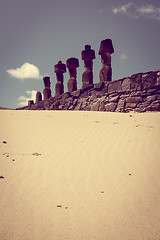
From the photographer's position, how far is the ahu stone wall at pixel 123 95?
7.95 m

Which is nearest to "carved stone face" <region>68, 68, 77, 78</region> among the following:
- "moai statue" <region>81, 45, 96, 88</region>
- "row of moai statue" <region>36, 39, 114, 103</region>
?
"row of moai statue" <region>36, 39, 114, 103</region>

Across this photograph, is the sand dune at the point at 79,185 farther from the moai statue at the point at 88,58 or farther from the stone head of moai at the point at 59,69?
the stone head of moai at the point at 59,69

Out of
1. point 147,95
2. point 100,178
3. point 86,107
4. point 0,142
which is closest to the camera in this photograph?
point 100,178

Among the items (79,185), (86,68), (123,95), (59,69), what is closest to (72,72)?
(86,68)

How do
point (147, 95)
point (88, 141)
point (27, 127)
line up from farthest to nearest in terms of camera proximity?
point (147, 95)
point (27, 127)
point (88, 141)

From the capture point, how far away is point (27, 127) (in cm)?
445

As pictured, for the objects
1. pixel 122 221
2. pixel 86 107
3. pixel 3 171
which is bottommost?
pixel 122 221

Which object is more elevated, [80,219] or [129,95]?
[129,95]

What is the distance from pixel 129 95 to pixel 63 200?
7627mm

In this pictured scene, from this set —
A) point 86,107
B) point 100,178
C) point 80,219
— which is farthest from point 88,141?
point 86,107

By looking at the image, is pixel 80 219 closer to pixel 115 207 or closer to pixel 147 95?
pixel 115 207

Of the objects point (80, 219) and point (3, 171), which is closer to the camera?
point (80, 219)

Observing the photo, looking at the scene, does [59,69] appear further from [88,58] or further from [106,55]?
[106,55]

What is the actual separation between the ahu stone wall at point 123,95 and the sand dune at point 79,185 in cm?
441
